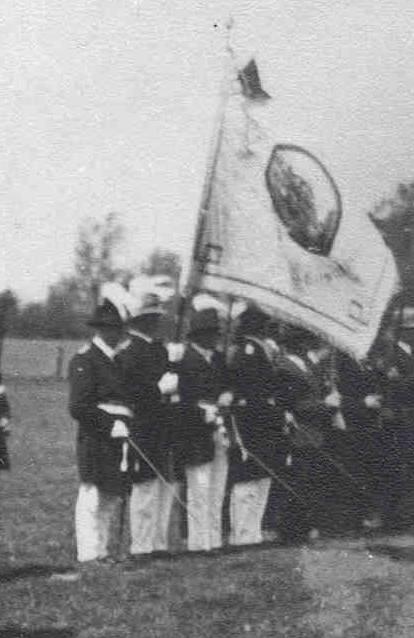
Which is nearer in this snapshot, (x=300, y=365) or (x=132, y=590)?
(x=132, y=590)

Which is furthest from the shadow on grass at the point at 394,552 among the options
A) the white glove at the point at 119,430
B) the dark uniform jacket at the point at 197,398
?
the white glove at the point at 119,430

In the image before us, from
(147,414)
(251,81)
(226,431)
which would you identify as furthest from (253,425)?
(251,81)

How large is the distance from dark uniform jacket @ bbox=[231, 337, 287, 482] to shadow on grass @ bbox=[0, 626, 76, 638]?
199 cm

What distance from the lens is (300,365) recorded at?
6695 mm

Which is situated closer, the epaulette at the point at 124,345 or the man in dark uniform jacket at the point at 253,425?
the epaulette at the point at 124,345

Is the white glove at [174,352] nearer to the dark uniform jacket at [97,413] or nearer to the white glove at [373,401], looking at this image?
the dark uniform jacket at [97,413]

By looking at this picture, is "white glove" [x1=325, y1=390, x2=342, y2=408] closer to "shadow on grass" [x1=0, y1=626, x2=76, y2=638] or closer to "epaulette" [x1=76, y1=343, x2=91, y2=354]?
"epaulette" [x1=76, y1=343, x2=91, y2=354]

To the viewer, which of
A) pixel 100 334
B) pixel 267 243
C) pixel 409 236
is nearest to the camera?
pixel 100 334

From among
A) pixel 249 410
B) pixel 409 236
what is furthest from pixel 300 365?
pixel 409 236

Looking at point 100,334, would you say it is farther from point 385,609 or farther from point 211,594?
point 385,609

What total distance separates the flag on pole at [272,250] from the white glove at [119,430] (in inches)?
33.9

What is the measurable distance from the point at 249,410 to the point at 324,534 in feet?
2.91

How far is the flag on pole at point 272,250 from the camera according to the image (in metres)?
6.15

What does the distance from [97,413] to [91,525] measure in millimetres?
564
